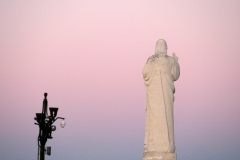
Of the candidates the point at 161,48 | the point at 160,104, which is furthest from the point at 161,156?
the point at 161,48

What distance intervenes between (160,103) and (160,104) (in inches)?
1.5

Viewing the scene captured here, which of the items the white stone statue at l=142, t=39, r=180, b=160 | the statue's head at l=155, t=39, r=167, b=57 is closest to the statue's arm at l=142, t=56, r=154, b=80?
the white stone statue at l=142, t=39, r=180, b=160

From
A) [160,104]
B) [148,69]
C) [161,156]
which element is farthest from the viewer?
[148,69]

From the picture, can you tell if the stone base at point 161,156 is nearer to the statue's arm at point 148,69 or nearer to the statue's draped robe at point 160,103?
the statue's draped robe at point 160,103

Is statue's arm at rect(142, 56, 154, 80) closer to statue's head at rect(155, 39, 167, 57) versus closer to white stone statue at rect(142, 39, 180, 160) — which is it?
white stone statue at rect(142, 39, 180, 160)

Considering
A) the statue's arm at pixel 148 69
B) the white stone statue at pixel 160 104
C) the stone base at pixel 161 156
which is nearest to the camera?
the stone base at pixel 161 156

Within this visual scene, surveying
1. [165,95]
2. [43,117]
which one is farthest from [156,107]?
[43,117]

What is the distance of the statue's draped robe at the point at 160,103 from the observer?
24.3 meters

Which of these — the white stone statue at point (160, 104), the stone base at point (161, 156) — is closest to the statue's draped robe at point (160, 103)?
the white stone statue at point (160, 104)

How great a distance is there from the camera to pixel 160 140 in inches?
956

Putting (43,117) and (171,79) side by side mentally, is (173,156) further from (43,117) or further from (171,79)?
(43,117)

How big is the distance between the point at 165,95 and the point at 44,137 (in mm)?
6649

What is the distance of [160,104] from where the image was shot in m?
24.6

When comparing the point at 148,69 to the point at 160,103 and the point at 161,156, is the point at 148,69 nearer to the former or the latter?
the point at 160,103
